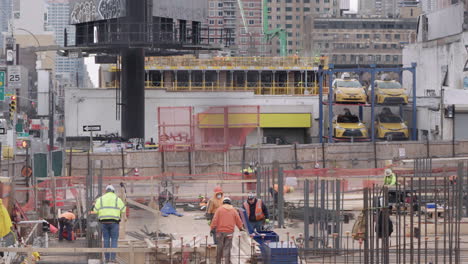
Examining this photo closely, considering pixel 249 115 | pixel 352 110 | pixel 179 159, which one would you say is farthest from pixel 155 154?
pixel 352 110

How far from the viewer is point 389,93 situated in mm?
59250

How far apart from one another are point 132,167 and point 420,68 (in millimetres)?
43369

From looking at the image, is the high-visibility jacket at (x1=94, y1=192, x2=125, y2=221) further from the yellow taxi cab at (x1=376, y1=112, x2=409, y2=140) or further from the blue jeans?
the yellow taxi cab at (x1=376, y1=112, x2=409, y2=140)

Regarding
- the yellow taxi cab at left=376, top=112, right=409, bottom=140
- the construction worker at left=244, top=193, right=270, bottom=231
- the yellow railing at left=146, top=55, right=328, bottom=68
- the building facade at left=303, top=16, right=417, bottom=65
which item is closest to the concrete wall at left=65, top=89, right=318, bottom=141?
the yellow railing at left=146, top=55, right=328, bottom=68

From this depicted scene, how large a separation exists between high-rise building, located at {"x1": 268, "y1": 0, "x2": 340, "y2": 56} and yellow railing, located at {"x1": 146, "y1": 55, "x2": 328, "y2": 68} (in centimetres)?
9742

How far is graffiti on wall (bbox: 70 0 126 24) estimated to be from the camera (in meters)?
55.8

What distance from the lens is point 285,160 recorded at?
148 feet

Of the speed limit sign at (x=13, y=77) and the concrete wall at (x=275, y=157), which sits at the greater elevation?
the speed limit sign at (x=13, y=77)

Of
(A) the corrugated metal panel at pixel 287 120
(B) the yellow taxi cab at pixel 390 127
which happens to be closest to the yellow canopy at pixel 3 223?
(B) the yellow taxi cab at pixel 390 127

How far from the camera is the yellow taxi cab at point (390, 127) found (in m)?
58.7

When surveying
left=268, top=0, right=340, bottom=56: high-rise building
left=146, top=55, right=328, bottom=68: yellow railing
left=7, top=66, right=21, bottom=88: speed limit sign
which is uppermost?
left=268, top=0, right=340, bottom=56: high-rise building

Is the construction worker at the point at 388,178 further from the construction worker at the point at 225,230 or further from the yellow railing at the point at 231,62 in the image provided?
the yellow railing at the point at 231,62

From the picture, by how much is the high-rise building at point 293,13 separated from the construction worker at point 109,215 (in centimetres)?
16284

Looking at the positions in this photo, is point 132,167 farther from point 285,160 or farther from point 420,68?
point 420,68
